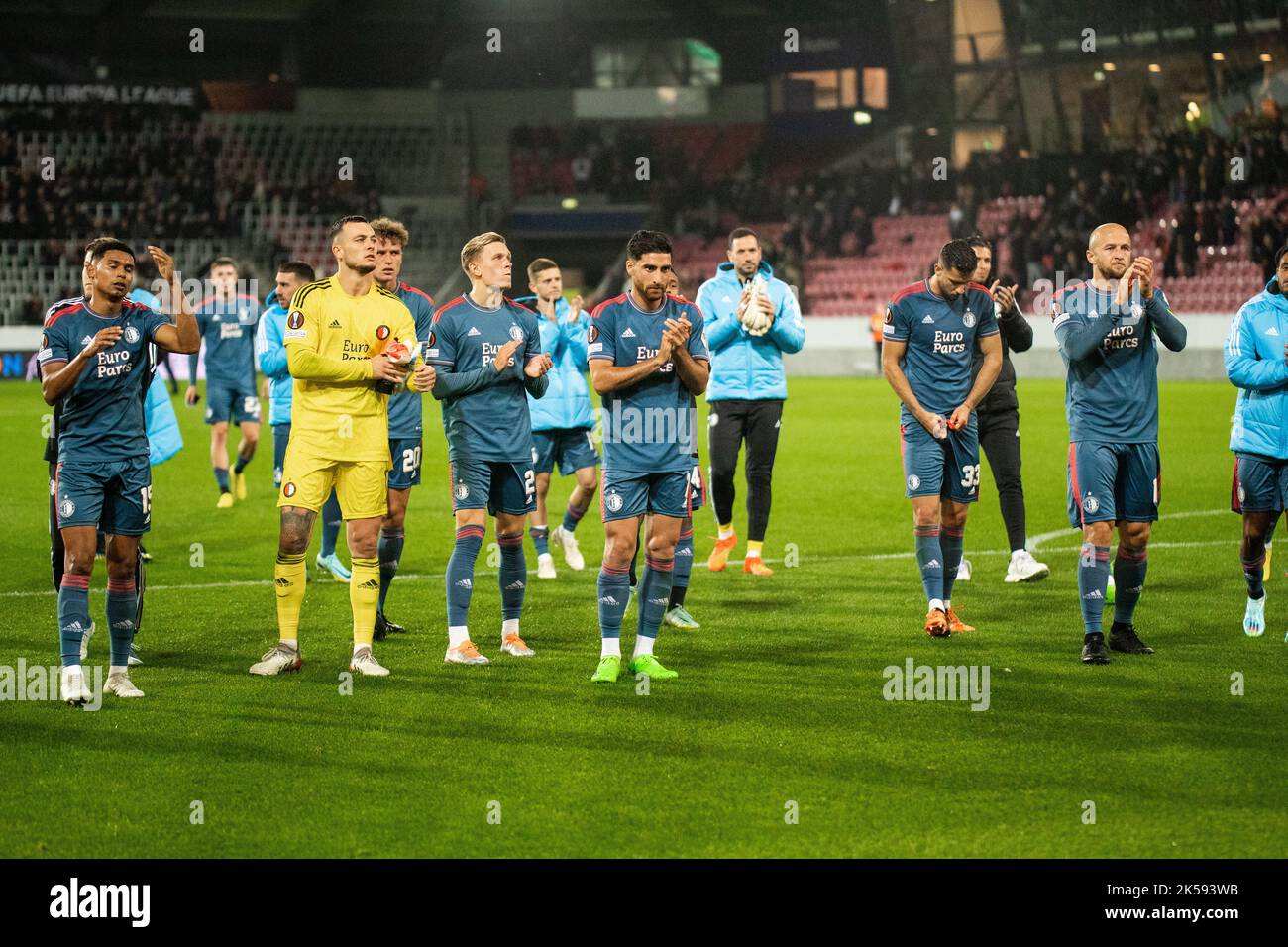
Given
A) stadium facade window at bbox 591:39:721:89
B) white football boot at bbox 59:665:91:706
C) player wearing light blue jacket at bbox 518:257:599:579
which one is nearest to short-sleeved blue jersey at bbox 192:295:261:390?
player wearing light blue jacket at bbox 518:257:599:579

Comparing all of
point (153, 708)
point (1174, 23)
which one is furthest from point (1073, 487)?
point (1174, 23)

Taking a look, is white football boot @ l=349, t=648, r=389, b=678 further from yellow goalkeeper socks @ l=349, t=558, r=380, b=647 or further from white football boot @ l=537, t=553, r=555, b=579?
white football boot @ l=537, t=553, r=555, b=579

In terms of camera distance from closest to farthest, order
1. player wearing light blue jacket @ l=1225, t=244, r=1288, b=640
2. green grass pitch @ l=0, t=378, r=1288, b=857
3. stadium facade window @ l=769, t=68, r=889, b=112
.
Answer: green grass pitch @ l=0, t=378, r=1288, b=857 < player wearing light blue jacket @ l=1225, t=244, r=1288, b=640 < stadium facade window @ l=769, t=68, r=889, b=112

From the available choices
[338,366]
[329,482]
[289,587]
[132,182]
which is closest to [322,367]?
[338,366]

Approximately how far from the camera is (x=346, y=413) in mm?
7387

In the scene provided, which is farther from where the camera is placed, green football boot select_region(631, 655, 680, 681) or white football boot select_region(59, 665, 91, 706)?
green football boot select_region(631, 655, 680, 681)

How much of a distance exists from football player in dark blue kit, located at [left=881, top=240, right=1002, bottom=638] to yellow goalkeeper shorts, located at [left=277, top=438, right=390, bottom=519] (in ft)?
9.61

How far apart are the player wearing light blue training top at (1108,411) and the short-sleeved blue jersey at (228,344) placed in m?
8.61

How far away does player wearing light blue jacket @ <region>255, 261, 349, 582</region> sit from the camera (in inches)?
383

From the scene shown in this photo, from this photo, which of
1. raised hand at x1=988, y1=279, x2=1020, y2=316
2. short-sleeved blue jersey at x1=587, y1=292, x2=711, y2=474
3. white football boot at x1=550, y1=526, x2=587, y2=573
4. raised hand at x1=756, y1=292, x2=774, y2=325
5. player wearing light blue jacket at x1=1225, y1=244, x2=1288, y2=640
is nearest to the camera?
short-sleeved blue jersey at x1=587, y1=292, x2=711, y2=474

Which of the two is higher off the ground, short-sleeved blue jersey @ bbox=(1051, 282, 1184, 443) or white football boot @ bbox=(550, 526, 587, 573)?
short-sleeved blue jersey @ bbox=(1051, 282, 1184, 443)

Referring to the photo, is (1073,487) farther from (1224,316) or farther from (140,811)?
(1224,316)

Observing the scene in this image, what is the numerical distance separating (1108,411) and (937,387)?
112cm

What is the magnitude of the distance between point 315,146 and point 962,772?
4212 cm
